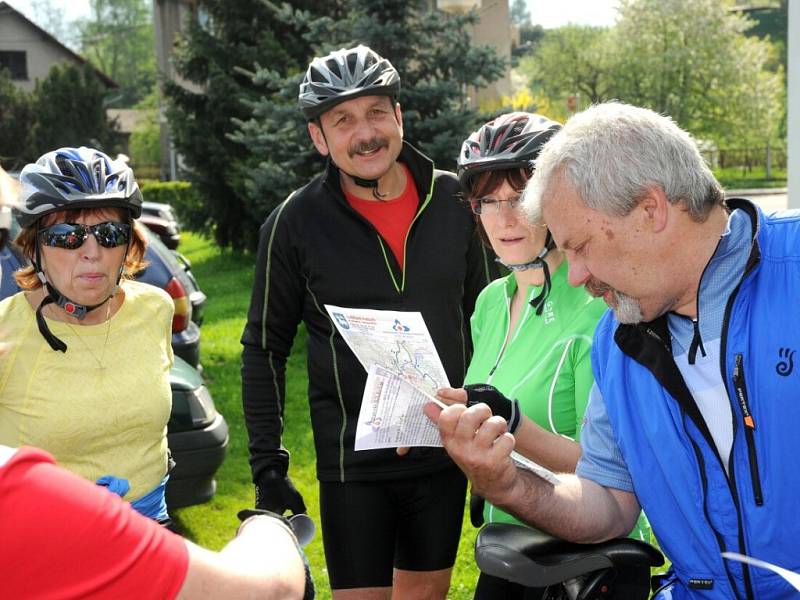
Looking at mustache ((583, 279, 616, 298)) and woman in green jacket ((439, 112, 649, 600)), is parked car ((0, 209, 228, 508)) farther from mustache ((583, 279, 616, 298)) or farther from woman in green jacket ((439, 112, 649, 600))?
mustache ((583, 279, 616, 298))

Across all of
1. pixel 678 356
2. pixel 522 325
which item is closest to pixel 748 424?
pixel 678 356

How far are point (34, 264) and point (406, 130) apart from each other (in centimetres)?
697

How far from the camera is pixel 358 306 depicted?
3.67 m

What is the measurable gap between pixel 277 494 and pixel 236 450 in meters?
4.88

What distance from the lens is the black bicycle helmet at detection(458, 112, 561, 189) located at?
10.5ft

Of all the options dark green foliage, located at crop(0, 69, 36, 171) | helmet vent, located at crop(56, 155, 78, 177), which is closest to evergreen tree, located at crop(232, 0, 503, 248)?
helmet vent, located at crop(56, 155, 78, 177)

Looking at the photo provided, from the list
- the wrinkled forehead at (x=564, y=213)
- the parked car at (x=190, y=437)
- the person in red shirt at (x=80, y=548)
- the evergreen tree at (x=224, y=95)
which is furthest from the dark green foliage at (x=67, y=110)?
the person in red shirt at (x=80, y=548)

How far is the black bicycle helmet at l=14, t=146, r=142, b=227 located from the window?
207ft

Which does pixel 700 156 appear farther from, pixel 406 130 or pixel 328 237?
pixel 406 130

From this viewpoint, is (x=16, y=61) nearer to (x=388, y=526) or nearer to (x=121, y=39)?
(x=121, y=39)

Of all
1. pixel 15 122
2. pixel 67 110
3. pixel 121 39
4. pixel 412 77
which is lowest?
pixel 412 77

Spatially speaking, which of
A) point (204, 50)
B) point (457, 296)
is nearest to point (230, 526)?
point (457, 296)

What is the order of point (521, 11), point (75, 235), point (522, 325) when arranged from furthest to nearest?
point (521, 11), point (75, 235), point (522, 325)

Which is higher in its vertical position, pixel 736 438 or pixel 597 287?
pixel 597 287
